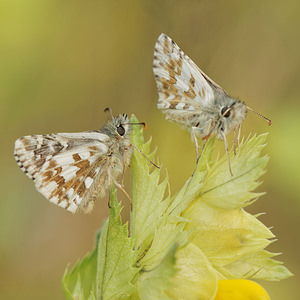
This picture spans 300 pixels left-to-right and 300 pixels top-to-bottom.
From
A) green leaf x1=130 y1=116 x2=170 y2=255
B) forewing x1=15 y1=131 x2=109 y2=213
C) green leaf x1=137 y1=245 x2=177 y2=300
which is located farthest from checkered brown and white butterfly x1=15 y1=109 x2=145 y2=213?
green leaf x1=137 y1=245 x2=177 y2=300

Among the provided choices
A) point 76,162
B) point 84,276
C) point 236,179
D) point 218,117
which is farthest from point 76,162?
point 236,179

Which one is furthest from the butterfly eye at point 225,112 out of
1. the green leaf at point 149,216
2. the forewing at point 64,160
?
the forewing at point 64,160

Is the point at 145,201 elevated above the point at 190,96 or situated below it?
below

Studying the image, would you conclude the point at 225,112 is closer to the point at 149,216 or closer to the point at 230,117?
the point at 230,117

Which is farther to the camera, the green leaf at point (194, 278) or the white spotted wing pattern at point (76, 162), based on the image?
the white spotted wing pattern at point (76, 162)

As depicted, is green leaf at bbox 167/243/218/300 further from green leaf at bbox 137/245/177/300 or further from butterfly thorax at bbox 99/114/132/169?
butterfly thorax at bbox 99/114/132/169

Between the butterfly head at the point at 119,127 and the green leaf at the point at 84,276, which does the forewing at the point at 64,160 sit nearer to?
the butterfly head at the point at 119,127
